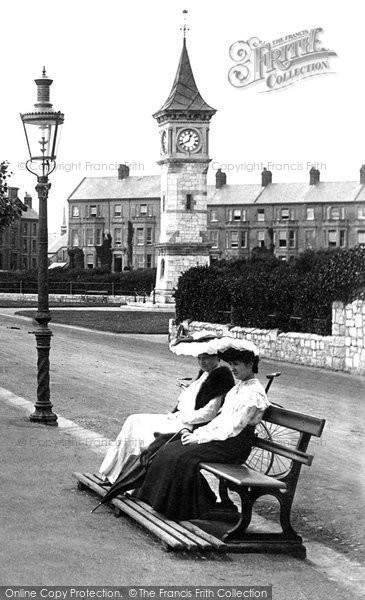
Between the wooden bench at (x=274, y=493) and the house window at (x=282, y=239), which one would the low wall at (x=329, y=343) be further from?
the house window at (x=282, y=239)

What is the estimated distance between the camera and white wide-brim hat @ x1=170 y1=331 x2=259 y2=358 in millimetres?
7709

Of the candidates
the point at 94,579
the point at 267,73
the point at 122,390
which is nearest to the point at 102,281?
the point at 122,390

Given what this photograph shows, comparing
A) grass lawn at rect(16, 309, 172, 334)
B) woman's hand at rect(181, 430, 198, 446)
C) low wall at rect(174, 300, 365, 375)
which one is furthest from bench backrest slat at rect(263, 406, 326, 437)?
grass lawn at rect(16, 309, 172, 334)

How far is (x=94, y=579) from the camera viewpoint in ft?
20.4

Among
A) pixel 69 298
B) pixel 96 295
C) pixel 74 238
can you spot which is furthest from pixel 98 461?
pixel 74 238

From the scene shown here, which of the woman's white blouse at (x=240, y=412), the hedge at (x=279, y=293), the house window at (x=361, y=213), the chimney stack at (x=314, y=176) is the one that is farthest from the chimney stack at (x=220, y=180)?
the woman's white blouse at (x=240, y=412)

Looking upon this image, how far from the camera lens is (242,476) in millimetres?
7207

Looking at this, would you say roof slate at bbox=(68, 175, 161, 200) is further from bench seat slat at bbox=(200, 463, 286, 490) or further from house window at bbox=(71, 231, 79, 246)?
bench seat slat at bbox=(200, 463, 286, 490)

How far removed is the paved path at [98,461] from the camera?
649 cm

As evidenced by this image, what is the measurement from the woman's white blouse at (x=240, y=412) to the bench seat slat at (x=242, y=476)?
9.3 inches

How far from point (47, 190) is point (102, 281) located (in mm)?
68512

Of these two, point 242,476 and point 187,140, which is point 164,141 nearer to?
point 187,140

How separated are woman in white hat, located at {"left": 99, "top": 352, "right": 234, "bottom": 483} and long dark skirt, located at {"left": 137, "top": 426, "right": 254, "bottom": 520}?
2.18 feet

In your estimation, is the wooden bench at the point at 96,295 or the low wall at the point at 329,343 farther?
the wooden bench at the point at 96,295
